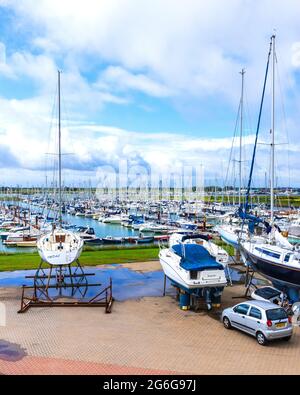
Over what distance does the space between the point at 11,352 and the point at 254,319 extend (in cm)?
906

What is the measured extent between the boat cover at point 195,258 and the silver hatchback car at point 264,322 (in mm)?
3739

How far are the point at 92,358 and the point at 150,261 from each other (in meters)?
20.5

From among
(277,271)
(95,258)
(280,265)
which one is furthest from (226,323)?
(95,258)

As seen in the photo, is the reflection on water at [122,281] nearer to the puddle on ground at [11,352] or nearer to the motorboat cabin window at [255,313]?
the puddle on ground at [11,352]

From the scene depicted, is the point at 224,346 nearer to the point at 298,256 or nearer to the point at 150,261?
the point at 298,256

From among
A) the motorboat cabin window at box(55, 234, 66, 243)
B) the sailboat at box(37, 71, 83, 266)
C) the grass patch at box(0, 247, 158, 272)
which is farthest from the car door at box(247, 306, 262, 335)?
the grass patch at box(0, 247, 158, 272)

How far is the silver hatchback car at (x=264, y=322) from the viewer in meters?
15.5

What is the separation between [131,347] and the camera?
Answer: 15281 mm

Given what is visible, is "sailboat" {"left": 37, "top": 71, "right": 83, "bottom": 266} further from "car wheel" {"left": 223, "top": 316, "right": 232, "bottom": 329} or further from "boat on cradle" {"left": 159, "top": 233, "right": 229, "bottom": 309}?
"car wheel" {"left": 223, "top": 316, "right": 232, "bottom": 329}

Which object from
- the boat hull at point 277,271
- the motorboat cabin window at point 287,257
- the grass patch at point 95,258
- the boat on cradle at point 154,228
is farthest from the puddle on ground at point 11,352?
the boat on cradle at point 154,228

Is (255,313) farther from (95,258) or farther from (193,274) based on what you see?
(95,258)

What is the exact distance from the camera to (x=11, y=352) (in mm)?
14625

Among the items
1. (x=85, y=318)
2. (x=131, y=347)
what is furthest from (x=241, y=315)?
(x=85, y=318)
